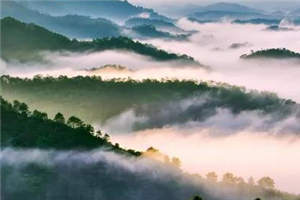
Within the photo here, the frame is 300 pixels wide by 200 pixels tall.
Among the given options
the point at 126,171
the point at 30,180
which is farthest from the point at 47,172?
the point at 126,171

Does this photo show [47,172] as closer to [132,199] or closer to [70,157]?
[70,157]

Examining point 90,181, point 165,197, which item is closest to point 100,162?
point 90,181

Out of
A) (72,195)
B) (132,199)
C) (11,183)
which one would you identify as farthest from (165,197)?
(11,183)

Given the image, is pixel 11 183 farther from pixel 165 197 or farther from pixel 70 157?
pixel 165 197

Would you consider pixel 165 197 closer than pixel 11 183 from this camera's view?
No

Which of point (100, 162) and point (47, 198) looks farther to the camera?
point (100, 162)

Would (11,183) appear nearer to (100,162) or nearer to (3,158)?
(3,158)

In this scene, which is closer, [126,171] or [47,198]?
[47,198]
